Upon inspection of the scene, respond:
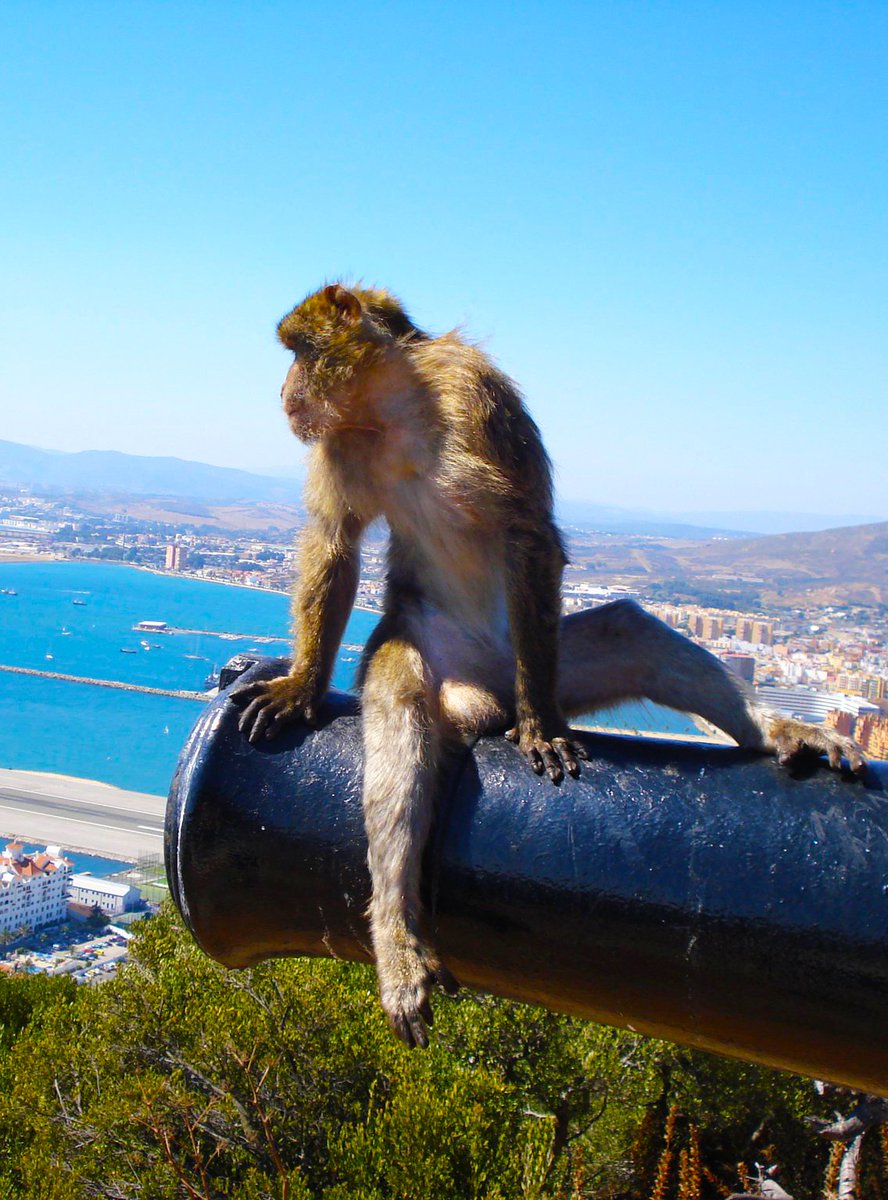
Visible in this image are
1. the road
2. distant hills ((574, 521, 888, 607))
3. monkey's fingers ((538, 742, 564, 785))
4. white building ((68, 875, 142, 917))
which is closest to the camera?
monkey's fingers ((538, 742, 564, 785))

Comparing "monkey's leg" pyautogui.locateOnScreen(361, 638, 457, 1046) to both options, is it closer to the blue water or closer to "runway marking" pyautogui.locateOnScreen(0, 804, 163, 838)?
the blue water

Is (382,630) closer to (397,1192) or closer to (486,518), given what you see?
(486,518)

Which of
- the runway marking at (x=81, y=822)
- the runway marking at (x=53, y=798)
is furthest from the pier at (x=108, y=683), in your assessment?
the runway marking at (x=81, y=822)

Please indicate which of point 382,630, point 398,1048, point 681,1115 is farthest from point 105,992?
point 382,630

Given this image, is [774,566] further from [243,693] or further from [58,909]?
[243,693]

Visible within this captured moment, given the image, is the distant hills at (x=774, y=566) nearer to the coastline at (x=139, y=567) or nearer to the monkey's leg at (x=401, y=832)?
the coastline at (x=139, y=567)

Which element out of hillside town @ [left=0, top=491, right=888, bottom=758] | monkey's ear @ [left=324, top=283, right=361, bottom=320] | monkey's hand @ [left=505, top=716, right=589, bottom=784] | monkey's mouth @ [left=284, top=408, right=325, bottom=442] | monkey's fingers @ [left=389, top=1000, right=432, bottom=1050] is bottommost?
hillside town @ [left=0, top=491, right=888, bottom=758]

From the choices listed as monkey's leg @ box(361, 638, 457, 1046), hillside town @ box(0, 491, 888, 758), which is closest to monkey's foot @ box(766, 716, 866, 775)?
hillside town @ box(0, 491, 888, 758)
